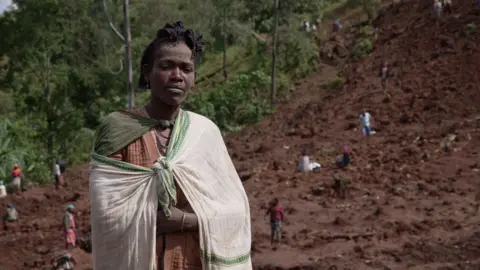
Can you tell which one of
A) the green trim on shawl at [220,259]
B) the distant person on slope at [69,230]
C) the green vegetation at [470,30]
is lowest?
the distant person on slope at [69,230]

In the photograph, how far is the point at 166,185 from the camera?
256 cm

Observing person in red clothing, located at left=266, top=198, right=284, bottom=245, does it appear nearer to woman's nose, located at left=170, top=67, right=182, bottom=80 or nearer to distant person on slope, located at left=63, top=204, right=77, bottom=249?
distant person on slope, located at left=63, top=204, right=77, bottom=249

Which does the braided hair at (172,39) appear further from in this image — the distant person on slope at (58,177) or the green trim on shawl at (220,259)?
the distant person on slope at (58,177)

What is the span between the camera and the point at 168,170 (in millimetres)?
2590

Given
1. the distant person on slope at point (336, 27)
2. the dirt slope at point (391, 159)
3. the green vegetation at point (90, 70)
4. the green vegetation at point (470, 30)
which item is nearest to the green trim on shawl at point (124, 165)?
the dirt slope at point (391, 159)

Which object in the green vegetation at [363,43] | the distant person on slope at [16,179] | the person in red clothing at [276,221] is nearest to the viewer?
the person in red clothing at [276,221]

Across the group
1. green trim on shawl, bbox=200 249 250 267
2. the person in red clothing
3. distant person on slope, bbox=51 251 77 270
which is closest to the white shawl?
green trim on shawl, bbox=200 249 250 267

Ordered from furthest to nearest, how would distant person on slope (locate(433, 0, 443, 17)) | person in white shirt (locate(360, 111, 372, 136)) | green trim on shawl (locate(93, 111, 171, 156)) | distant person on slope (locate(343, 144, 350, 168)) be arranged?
distant person on slope (locate(433, 0, 443, 17)), person in white shirt (locate(360, 111, 372, 136)), distant person on slope (locate(343, 144, 350, 168)), green trim on shawl (locate(93, 111, 171, 156))

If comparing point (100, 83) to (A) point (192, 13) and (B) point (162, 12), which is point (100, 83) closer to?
(A) point (192, 13)

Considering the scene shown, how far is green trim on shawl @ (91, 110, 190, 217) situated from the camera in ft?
8.44

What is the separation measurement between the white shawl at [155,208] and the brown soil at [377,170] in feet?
23.1

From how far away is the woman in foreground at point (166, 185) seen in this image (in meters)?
2.54

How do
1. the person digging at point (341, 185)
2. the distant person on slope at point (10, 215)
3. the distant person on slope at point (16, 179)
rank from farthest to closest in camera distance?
1. the distant person on slope at point (16, 179)
2. the distant person on slope at point (10, 215)
3. the person digging at point (341, 185)

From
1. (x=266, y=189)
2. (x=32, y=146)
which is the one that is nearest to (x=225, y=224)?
(x=266, y=189)
